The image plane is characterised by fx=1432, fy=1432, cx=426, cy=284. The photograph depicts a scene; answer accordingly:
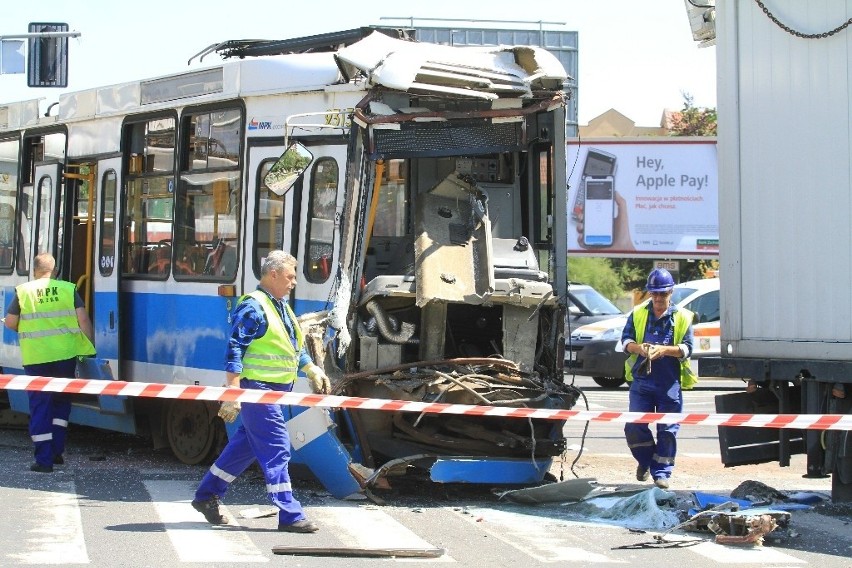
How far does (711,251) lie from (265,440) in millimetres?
32921

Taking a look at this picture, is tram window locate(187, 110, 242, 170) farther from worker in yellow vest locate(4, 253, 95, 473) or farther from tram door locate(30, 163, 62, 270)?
tram door locate(30, 163, 62, 270)

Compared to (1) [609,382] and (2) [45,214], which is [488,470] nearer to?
(2) [45,214]

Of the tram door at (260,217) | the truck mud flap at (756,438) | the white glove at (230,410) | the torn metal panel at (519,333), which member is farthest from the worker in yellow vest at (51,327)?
the truck mud flap at (756,438)

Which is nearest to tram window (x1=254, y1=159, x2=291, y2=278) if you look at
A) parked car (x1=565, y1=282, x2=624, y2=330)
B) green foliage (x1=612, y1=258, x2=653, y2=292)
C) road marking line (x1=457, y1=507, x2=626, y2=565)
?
road marking line (x1=457, y1=507, x2=626, y2=565)

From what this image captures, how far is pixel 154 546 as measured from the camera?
8.16 meters

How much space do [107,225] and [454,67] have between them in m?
4.34

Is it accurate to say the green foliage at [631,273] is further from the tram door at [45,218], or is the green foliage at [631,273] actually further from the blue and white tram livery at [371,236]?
the blue and white tram livery at [371,236]

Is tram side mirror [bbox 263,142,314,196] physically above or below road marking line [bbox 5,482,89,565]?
above

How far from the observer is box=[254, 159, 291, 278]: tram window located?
10.8m

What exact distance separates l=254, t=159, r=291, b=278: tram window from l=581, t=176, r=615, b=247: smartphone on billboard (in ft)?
97.3

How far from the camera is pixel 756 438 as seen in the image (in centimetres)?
984

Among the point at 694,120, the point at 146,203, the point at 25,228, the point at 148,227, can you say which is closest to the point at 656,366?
the point at 148,227

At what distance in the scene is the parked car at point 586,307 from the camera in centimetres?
2405

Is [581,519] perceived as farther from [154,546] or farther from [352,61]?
[352,61]
